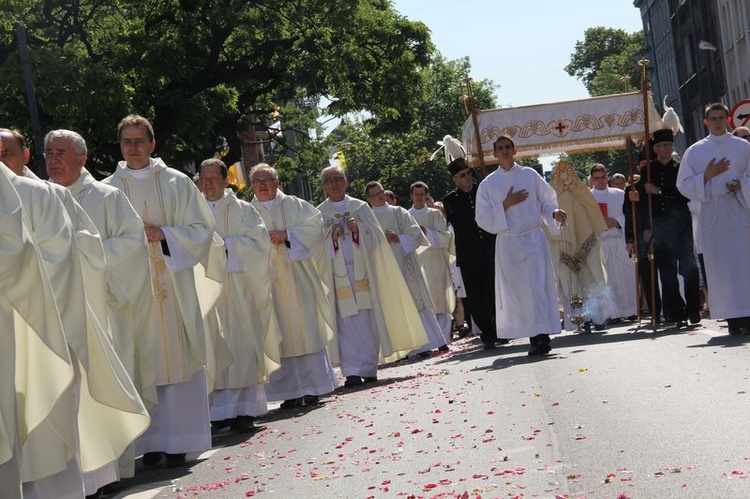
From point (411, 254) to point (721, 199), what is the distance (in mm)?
5019

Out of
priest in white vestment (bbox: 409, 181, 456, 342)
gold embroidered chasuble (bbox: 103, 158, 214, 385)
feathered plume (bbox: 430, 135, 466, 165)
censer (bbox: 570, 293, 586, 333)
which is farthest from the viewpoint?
priest in white vestment (bbox: 409, 181, 456, 342)

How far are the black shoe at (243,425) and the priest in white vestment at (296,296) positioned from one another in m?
1.48

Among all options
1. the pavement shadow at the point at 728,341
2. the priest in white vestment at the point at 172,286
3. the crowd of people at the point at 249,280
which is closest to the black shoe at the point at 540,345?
the crowd of people at the point at 249,280

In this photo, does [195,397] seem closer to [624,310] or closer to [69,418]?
[69,418]

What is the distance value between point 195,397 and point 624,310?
11.1m

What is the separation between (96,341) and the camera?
24.9 ft

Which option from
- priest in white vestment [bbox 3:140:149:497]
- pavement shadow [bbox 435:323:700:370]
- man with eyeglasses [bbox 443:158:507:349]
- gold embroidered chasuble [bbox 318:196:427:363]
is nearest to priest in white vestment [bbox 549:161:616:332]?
pavement shadow [bbox 435:323:700:370]

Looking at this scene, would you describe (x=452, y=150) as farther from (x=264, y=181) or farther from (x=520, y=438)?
(x=520, y=438)

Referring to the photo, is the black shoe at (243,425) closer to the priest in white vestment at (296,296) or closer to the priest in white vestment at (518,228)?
the priest in white vestment at (296,296)

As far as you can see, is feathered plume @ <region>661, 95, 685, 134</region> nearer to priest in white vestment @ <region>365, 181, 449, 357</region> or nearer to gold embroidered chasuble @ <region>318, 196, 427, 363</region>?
priest in white vestment @ <region>365, 181, 449, 357</region>

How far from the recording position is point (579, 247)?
19453 mm

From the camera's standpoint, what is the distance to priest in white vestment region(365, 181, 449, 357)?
62.0ft

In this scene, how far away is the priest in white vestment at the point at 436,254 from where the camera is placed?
73.6 ft

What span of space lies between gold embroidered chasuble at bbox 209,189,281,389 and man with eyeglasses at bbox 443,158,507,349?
A: 15.8ft
